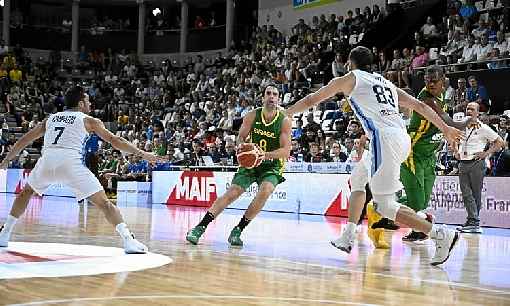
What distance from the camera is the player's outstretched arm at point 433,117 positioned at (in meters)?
6.95

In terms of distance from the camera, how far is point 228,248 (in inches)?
338

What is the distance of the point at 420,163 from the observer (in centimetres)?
878

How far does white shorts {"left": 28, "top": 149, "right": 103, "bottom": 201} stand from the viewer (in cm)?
762

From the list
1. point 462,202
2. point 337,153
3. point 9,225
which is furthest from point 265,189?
point 337,153

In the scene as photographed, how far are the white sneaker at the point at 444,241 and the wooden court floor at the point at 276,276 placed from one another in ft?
0.56

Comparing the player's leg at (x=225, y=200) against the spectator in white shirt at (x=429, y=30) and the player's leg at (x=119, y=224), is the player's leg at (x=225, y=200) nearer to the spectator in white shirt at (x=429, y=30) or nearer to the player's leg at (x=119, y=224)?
the player's leg at (x=119, y=224)

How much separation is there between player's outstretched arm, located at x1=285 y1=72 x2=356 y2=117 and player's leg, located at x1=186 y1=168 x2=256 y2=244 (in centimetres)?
243

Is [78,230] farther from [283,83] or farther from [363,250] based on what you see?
[283,83]

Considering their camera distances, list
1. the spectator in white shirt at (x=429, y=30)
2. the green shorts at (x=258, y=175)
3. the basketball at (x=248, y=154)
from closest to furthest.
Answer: the basketball at (x=248, y=154)
the green shorts at (x=258, y=175)
the spectator in white shirt at (x=429, y=30)

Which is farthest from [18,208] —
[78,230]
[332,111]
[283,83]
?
[283,83]

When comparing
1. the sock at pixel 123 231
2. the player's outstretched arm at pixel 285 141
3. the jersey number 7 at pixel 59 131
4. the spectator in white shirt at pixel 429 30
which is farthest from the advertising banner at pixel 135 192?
the sock at pixel 123 231

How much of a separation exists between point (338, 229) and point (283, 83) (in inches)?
537

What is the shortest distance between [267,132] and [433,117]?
8.58ft

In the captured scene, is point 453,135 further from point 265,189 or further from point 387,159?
point 265,189
